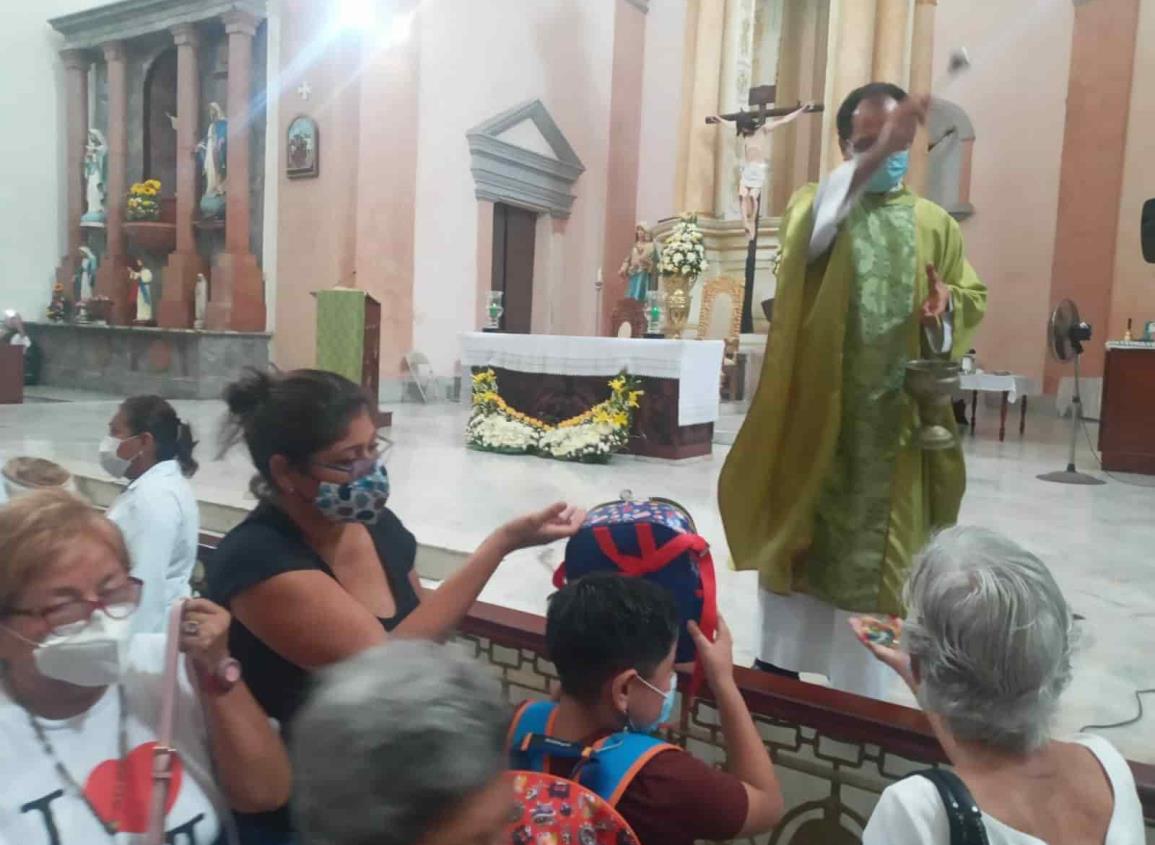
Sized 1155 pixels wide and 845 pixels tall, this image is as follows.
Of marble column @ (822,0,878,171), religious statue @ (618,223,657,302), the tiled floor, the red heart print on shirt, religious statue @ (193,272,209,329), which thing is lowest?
the tiled floor

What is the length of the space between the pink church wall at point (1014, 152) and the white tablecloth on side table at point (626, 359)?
24.4ft

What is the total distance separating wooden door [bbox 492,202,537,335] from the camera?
1363 cm

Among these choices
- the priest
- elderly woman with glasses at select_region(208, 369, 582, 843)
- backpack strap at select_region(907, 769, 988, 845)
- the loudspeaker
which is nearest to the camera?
backpack strap at select_region(907, 769, 988, 845)

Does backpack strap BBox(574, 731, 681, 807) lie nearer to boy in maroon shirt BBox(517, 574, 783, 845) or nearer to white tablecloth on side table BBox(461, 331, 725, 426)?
boy in maroon shirt BBox(517, 574, 783, 845)

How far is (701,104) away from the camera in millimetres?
12461

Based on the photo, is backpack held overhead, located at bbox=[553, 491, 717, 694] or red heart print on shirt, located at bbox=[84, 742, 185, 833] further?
backpack held overhead, located at bbox=[553, 491, 717, 694]

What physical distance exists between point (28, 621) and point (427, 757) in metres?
0.82

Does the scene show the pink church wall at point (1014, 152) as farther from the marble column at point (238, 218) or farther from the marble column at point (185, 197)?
the marble column at point (185, 197)

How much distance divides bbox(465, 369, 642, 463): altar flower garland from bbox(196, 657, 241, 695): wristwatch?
580 centimetres

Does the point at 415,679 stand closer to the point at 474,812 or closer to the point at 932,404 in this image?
the point at 474,812

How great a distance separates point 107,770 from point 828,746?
1390 millimetres

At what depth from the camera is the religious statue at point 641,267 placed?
9.16 metres

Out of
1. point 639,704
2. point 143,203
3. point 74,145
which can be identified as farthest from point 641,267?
point 74,145

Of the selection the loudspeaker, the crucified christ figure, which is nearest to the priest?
the loudspeaker
